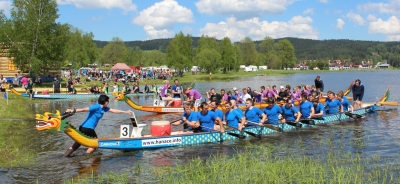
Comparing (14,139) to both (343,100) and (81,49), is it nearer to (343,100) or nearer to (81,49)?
(343,100)

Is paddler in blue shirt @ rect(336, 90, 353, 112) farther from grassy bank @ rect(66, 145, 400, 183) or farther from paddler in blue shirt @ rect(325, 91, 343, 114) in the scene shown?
grassy bank @ rect(66, 145, 400, 183)

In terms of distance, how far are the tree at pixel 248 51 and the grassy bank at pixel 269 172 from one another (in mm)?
123390

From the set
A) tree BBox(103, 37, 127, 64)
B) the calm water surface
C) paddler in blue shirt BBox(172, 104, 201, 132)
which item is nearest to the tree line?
tree BBox(103, 37, 127, 64)

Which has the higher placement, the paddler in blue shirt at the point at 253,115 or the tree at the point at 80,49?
the tree at the point at 80,49

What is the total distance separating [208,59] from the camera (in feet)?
307

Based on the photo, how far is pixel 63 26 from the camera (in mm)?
44750

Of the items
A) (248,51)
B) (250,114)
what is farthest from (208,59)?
(250,114)

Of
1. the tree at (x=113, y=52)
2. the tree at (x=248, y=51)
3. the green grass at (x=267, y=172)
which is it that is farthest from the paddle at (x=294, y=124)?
the tree at (x=248, y=51)

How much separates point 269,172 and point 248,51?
418ft

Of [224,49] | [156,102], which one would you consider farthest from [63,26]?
[224,49]

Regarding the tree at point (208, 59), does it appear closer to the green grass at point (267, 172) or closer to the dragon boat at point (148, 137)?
the dragon boat at point (148, 137)

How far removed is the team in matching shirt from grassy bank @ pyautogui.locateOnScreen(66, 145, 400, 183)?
2.65m

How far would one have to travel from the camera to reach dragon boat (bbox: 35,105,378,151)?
36.0 feet

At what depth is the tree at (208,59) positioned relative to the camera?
92.5 metres
